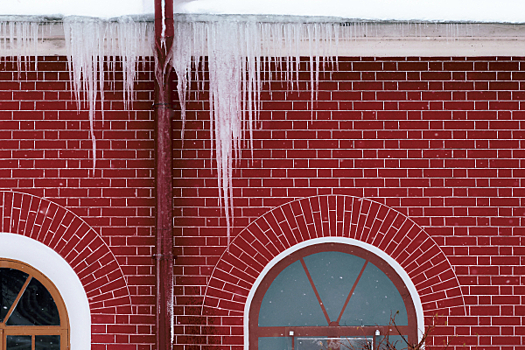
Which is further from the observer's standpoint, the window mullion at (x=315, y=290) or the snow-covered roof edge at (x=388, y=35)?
the window mullion at (x=315, y=290)

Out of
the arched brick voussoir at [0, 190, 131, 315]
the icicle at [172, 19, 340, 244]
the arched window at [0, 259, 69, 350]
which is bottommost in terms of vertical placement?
the arched window at [0, 259, 69, 350]

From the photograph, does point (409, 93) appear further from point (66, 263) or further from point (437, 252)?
point (66, 263)

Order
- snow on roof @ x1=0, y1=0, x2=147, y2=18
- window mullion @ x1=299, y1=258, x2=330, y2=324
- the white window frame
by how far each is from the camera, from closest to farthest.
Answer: snow on roof @ x1=0, y1=0, x2=147, y2=18, the white window frame, window mullion @ x1=299, y1=258, x2=330, y2=324

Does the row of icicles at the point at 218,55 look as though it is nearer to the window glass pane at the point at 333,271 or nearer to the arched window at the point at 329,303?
the arched window at the point at 329,303

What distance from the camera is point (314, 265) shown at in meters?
3.47

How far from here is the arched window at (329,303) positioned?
3393 millimetres

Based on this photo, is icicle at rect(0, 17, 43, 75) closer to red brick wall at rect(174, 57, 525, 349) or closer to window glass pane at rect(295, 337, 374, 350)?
red brick wall at rect(174, 57, 525, 349)

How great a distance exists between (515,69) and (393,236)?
1682 millimetres

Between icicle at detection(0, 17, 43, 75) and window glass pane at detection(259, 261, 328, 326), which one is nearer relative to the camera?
icicle at detection(0, 17, 43, 75)

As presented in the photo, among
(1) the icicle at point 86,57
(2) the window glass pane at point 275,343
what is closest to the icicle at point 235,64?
(1) the icicle at point 86,57

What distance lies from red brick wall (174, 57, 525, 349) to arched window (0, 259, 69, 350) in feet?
3.24

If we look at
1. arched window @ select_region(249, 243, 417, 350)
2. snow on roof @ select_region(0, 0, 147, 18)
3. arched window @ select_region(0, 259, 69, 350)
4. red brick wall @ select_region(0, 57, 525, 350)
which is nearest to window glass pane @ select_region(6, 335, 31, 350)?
arched window @ select_region(0, 259, 69, 350)

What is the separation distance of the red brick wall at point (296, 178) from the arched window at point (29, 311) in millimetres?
314

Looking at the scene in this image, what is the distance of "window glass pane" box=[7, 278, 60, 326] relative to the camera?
3.40 metres
